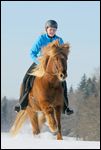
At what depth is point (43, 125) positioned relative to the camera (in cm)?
1498

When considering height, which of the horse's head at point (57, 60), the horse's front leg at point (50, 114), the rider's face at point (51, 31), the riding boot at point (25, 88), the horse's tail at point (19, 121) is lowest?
the horse's tail at point (19, 121)

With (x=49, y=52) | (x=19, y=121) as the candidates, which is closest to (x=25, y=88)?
(x=49, y=52)

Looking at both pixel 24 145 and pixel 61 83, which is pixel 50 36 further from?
pixel 24 145

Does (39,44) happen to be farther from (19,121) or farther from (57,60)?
(19,121)

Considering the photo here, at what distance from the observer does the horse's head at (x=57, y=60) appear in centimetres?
1197

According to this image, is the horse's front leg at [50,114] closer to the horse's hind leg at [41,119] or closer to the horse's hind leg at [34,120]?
the horse's hind leg at [34,120]

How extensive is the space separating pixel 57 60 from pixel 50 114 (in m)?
1.13

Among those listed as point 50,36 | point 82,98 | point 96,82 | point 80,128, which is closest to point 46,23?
point 50,36

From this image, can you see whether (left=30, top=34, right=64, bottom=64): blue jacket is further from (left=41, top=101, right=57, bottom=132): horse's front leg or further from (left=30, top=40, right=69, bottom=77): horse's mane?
(left=41, top=101, right=57, bottom=132): horse's front leg

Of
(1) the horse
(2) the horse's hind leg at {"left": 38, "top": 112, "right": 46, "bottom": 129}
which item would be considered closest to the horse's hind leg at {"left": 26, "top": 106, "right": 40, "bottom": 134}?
(2) the horse's hind leg at {"left": 38, "top": 112, "right": 46, "bottom": 129}

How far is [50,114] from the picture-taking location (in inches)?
483

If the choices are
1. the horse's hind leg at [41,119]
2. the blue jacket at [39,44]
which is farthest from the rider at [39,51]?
the horse's hind leg at [41,119]

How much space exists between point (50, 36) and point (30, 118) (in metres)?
2.16

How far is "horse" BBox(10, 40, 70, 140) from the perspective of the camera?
39.9 feet
